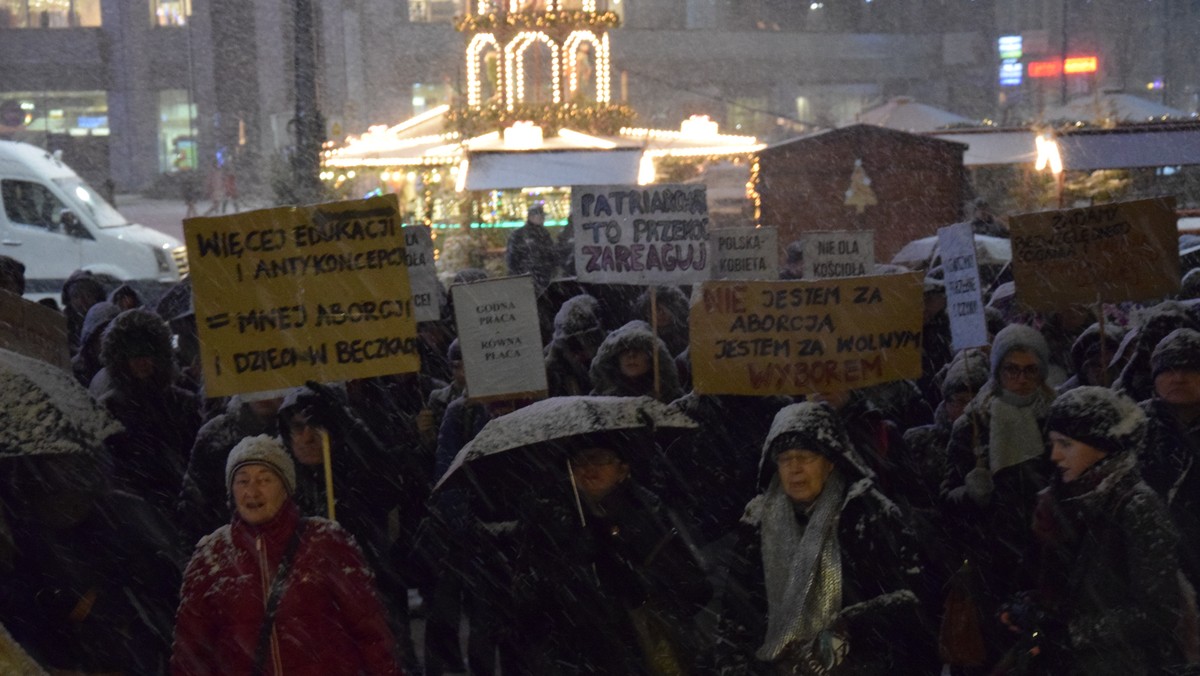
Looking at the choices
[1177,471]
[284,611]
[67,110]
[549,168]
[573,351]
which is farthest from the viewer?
[67,110]

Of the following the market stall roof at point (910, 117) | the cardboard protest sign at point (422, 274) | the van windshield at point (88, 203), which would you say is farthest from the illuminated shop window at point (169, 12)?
the cardboard protest sign at point (422, 274)

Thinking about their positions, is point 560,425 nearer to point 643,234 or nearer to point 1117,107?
point 643,234

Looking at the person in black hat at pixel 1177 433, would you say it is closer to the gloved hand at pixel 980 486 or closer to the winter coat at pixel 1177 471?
the winter coat at pixel 1177 471

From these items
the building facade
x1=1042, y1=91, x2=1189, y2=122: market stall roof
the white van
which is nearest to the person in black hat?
the white van

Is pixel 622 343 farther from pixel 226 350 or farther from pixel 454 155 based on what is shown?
pixel 454 155

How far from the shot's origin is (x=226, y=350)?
561 centimetres

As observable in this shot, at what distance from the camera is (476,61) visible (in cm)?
2361

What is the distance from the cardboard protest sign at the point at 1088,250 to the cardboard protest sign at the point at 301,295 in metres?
3.26

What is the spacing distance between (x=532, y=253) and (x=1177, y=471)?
10.7 m

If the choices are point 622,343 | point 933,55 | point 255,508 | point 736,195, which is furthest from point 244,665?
point 933,55

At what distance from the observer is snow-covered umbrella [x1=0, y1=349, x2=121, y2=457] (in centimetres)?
464

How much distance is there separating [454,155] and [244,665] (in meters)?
16.4

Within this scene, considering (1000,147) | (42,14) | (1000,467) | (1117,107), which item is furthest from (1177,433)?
(42,14)

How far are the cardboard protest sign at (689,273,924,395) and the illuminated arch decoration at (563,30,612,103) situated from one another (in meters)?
17.4
